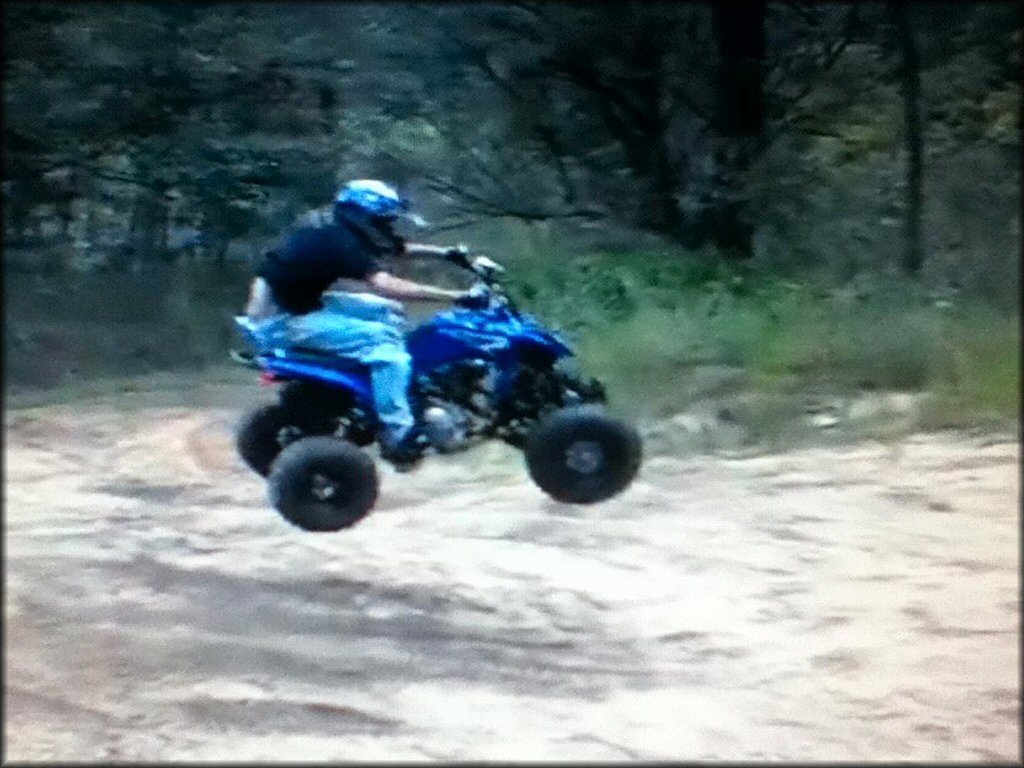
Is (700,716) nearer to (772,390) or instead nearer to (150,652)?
(772,390)

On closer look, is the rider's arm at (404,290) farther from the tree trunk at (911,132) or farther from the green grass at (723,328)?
the tree trunk at (911,132)

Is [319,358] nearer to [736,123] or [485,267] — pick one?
[485,267]

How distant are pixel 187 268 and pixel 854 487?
66cm

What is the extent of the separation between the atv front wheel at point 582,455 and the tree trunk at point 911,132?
29cm

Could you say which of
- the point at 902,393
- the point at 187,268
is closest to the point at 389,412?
the point at 187,268

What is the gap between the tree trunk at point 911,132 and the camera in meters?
1.36

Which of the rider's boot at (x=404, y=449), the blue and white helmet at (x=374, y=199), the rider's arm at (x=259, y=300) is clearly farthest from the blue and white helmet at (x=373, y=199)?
the rider's boot at (x=404, y=449)

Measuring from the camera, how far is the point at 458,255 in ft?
4.91

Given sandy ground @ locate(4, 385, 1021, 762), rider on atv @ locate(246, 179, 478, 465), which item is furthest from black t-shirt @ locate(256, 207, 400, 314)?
sandy ground @ locate(4, 385, 1021, 762)

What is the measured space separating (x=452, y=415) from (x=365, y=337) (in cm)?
12

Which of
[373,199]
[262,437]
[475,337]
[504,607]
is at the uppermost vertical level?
[373,199]

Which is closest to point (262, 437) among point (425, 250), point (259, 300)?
point (259, 300)

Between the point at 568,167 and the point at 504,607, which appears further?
the point at 568,167

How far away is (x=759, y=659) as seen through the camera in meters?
1.29
